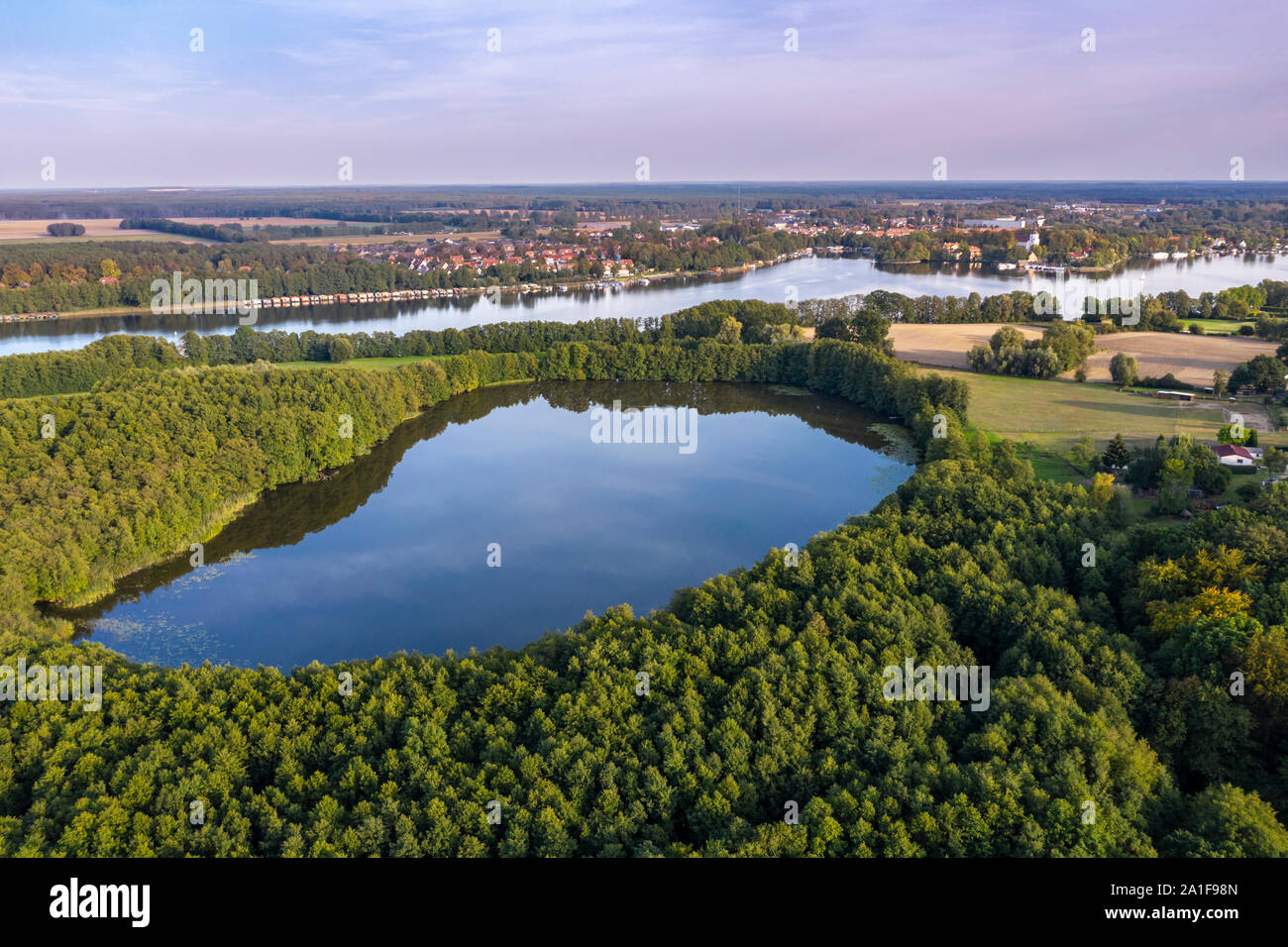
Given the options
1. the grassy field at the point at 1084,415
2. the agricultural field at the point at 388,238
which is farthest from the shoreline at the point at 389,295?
the grassy field at the point at 1084,415

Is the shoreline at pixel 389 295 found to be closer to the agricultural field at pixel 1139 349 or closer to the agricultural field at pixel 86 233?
the agricultural field at pixel 1139 349

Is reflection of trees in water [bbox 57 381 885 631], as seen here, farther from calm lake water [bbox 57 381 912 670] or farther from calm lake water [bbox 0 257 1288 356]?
calm lake water [bbox 0 257 1288 356]

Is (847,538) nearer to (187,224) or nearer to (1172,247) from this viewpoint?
(1172,247)

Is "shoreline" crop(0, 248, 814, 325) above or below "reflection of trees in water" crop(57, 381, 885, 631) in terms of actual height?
above

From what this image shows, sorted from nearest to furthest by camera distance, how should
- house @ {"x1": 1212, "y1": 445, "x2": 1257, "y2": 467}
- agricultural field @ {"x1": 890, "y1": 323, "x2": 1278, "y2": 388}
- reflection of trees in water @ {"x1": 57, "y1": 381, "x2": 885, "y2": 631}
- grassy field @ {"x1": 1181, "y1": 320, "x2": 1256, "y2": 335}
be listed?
reflection of trees in water @ {"x1": 57, "y1": 381, "x2": 885, "y2": 631}, house @ {"x1": 1212, "y1": 445, "x2": 1257, "y2": 467}, agricultural field @ {"x1": 890, "y1": 323, "x2": 1278, "y2": 388}, grassy field @ {"x1": 1181, "y1": 320, "x2": 1256, "y2": 335}

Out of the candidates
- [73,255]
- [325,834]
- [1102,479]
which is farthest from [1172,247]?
[73,255]

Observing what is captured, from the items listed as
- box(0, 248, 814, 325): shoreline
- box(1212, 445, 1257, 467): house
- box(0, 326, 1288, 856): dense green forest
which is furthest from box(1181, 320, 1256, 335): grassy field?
box(0, 248, 814, 325): shoreline
